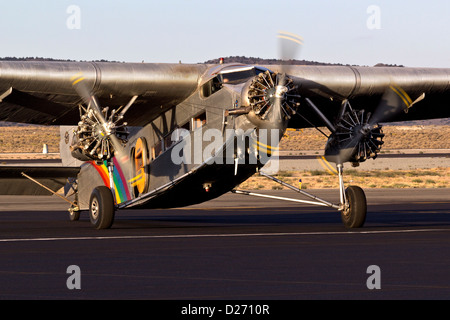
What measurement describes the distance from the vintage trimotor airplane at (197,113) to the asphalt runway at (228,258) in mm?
1267

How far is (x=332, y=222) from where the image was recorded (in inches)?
999

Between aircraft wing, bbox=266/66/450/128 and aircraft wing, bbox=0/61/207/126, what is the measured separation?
2.78 meters

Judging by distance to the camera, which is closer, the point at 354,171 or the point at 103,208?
the point at 103,208

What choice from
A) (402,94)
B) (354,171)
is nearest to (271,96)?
(402,94)

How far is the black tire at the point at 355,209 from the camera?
21528 millimetres

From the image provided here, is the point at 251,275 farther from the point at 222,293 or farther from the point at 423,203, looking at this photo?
the point at 423,203

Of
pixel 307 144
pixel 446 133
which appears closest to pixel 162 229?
pixel 307 144

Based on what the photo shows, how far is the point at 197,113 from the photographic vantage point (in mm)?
22047

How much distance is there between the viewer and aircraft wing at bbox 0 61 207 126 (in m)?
21.8

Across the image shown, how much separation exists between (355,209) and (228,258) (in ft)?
23.9

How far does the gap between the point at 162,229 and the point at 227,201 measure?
1780cm
